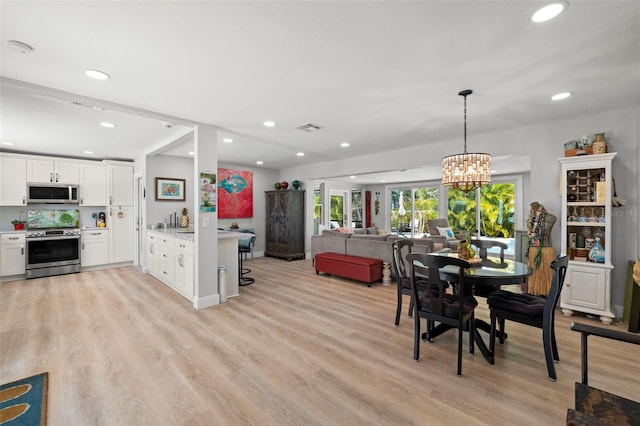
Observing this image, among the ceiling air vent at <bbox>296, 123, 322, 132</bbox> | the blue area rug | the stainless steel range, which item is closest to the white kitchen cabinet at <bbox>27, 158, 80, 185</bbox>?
the stainless steel range

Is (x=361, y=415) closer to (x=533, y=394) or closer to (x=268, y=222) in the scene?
(x=533, y=394)

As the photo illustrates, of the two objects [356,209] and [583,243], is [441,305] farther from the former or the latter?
[356,209]

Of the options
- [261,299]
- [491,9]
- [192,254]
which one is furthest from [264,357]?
[491,9]

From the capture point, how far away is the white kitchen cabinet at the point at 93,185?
20.1ft

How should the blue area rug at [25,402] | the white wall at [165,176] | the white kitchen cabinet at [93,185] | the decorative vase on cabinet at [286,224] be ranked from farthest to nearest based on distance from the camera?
the decorative vase on cabinet at [286,224], the white kitchen cabinet at [93,185], the white wall at [165,176], the blue area rug at [25,402]

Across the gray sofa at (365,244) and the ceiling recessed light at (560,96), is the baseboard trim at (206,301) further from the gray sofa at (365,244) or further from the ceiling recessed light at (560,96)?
the ceiling recessed light at (560,96)

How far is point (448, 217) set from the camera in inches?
373

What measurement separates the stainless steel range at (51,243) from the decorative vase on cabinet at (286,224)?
4.15 metres

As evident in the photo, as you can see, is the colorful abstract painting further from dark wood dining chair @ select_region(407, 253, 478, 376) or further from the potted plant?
dark wood dining chair @ select_region(407, 253, 478, 376)

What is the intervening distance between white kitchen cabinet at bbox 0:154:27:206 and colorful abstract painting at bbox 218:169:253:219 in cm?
357

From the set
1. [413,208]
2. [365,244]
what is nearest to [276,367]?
[365,244]

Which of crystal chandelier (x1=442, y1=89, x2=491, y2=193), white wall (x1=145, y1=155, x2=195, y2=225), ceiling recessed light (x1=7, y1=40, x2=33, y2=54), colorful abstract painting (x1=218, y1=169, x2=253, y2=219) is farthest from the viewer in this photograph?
colorful abstract painting (x1=218, y1=169, x2=253, y2=219)

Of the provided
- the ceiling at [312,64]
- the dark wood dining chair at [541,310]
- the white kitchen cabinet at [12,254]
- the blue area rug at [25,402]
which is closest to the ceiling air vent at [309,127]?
the ceiling at [312,64]

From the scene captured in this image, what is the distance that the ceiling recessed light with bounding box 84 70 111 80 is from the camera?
98.4 inches
